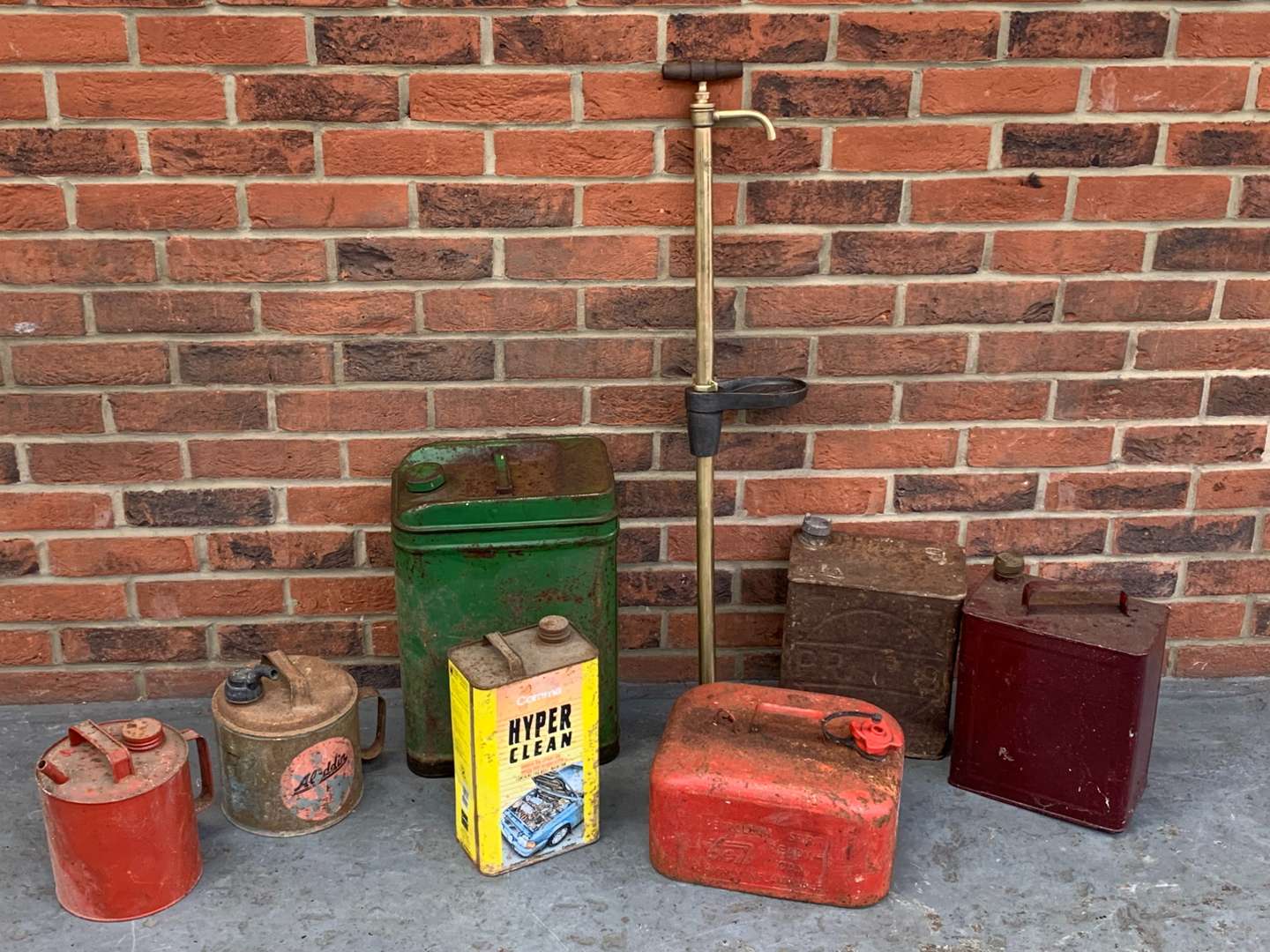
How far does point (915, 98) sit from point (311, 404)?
48.6 inches

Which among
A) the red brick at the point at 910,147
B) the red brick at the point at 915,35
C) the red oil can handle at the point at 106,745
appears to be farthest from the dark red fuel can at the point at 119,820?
the red brick at the point at 915,35

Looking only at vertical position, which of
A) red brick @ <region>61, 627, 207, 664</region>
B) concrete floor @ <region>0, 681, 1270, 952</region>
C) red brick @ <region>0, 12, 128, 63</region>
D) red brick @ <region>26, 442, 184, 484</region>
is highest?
red brick @ <region>0, 12, 128, 63</region>

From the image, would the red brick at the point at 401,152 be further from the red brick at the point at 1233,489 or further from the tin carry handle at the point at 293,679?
the red brick at the point at 1233,489

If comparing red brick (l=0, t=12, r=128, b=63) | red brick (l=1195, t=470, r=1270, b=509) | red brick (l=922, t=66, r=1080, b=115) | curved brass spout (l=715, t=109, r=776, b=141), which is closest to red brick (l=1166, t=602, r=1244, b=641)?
red brick (l=1195, t=470, r=1270, b=509)

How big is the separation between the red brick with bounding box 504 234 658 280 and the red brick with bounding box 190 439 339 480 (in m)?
0.50

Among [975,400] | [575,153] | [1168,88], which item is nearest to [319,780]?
[575,153]

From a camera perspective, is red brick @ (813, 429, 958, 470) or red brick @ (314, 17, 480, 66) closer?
red brick @ (314, 17, 480, 66)

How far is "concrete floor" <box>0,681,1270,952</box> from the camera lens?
75.1 inches

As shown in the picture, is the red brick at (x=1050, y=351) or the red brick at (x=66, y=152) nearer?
the red brick at (x=66, y=152)

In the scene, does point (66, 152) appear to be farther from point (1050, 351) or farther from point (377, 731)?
point (1050, 351)

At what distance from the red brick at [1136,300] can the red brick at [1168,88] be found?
1.04 ft

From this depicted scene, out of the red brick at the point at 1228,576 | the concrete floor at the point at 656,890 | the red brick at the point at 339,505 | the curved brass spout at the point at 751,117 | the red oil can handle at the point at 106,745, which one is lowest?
the concrete floor at the point at 656,890

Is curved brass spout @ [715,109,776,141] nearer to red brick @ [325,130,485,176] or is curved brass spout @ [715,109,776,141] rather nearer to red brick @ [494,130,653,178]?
red brick @ [494,130,653,178]

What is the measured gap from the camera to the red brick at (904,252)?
2283 millimetres
